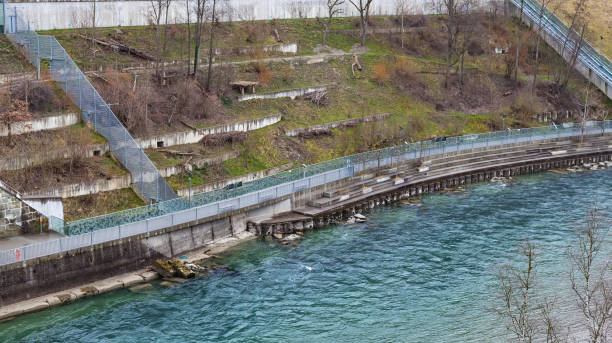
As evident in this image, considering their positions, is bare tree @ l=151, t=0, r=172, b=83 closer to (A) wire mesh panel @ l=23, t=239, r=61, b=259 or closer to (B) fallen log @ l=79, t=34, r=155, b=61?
(B) fallen log @ l=79, t=34, r=155, b=61

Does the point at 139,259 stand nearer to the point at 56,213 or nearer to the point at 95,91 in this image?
the point at 56,213

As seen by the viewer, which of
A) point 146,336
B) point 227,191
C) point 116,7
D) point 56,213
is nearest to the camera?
point 146,336

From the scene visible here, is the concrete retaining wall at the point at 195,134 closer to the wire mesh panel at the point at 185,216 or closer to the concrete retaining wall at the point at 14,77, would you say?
the concrete retaining wall at the point at 14,77

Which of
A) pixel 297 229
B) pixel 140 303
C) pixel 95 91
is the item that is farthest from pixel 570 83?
pixel 140 303

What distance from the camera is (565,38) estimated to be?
99938mm

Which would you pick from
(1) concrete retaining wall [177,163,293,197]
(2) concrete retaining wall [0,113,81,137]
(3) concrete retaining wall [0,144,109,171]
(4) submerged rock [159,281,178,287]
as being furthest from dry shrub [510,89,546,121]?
(4) submerged rock [159,281,178,287]

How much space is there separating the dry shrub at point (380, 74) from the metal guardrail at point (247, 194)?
14805 mm

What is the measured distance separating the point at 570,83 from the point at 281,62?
41.5 m

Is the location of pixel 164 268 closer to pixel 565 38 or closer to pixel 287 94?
pixel 287 94

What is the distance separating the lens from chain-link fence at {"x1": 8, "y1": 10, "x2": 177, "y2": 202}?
168 ft

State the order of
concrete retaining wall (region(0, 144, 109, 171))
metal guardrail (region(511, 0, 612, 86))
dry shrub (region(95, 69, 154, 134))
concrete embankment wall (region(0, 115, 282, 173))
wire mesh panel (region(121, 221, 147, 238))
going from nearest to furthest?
wire mesh panel (region(121, 221, 147, 238)) < concrete retaining wall (region(0, 144, 109, 171)) < concrete embankment wall (region(0, 115, 282, 173)) < dry shrub (region(95, 69, 154, 134)) < metal guardrail (region(511, 0, 612, 86))

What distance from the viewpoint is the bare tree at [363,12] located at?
298ft

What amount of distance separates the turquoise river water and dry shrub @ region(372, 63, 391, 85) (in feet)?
94.2

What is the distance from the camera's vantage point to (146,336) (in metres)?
36.8
